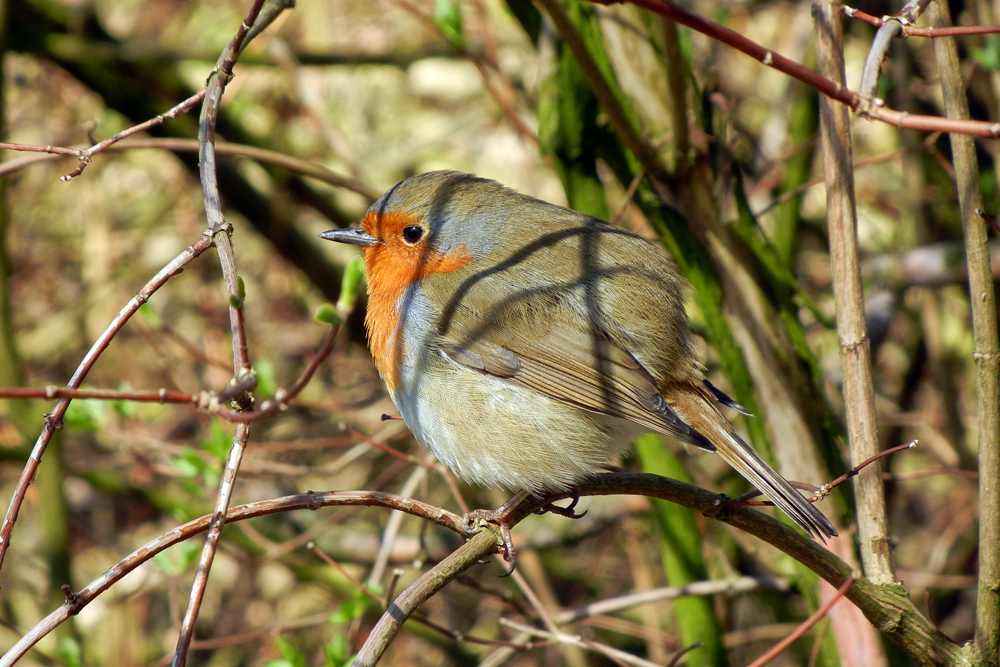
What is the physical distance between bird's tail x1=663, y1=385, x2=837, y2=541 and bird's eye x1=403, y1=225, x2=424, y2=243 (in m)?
1.04

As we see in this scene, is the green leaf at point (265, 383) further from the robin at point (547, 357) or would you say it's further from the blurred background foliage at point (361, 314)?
the robin at point (547, 357)

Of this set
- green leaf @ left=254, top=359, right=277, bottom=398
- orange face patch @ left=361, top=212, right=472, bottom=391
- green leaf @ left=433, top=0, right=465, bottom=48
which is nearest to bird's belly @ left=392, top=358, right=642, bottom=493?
orange face patch @ left=361, top=212, right=472, bottom=391

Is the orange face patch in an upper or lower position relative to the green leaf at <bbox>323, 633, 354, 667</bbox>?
upper

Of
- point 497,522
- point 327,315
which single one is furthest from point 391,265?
point 327,315

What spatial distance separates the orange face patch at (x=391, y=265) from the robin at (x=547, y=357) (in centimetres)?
1

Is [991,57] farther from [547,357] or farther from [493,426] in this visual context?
[493,426]

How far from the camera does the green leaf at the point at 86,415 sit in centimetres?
323

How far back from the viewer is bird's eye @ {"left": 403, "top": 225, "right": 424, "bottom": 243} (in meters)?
3.18

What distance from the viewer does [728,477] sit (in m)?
4.23

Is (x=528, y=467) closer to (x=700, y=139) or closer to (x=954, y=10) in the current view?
(x=700, y=139)

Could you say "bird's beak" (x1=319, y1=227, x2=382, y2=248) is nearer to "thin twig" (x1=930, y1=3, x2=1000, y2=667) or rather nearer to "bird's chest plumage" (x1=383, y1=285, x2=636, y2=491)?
"bird's chest plumage" (x1=383, y1=285, x2=636, y2=491)

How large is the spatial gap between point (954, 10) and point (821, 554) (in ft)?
10.3

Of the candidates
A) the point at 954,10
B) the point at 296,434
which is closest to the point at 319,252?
the point at 296,434

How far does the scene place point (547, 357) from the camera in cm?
282
